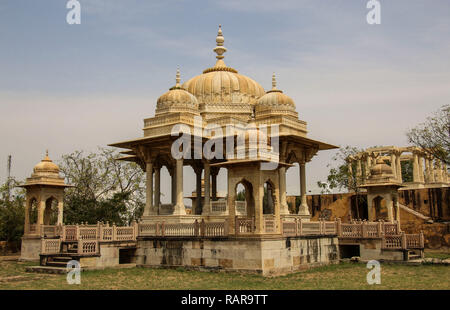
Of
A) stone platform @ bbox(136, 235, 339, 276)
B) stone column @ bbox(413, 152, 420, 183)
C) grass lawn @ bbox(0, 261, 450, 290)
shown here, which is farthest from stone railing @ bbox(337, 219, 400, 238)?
stone column @ bbox(413, 152, 420, 183)

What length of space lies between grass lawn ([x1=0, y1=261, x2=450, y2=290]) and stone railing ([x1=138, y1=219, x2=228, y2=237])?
1443 mm

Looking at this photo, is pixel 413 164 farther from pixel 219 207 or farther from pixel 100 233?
pixel 100 233

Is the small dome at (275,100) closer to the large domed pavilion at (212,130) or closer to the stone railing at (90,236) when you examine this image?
the large domed pavilion at (212,130)

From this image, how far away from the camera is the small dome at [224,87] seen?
26.7 metres

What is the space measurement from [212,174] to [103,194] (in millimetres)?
8975

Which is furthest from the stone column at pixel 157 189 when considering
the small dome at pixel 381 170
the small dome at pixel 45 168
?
the small dome at pixel 381 170

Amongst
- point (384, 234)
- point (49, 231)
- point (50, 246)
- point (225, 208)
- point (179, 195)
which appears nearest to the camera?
Answer: point (50, 246)

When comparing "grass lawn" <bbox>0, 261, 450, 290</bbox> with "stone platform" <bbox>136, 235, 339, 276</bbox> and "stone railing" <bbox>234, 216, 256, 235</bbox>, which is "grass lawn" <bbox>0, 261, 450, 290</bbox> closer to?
"stone platform" <bbox>136, 235, 339, 276</bbox>

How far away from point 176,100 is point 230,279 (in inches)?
433

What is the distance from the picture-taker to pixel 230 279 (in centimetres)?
1563

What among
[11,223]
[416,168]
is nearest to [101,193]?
[11,223]
